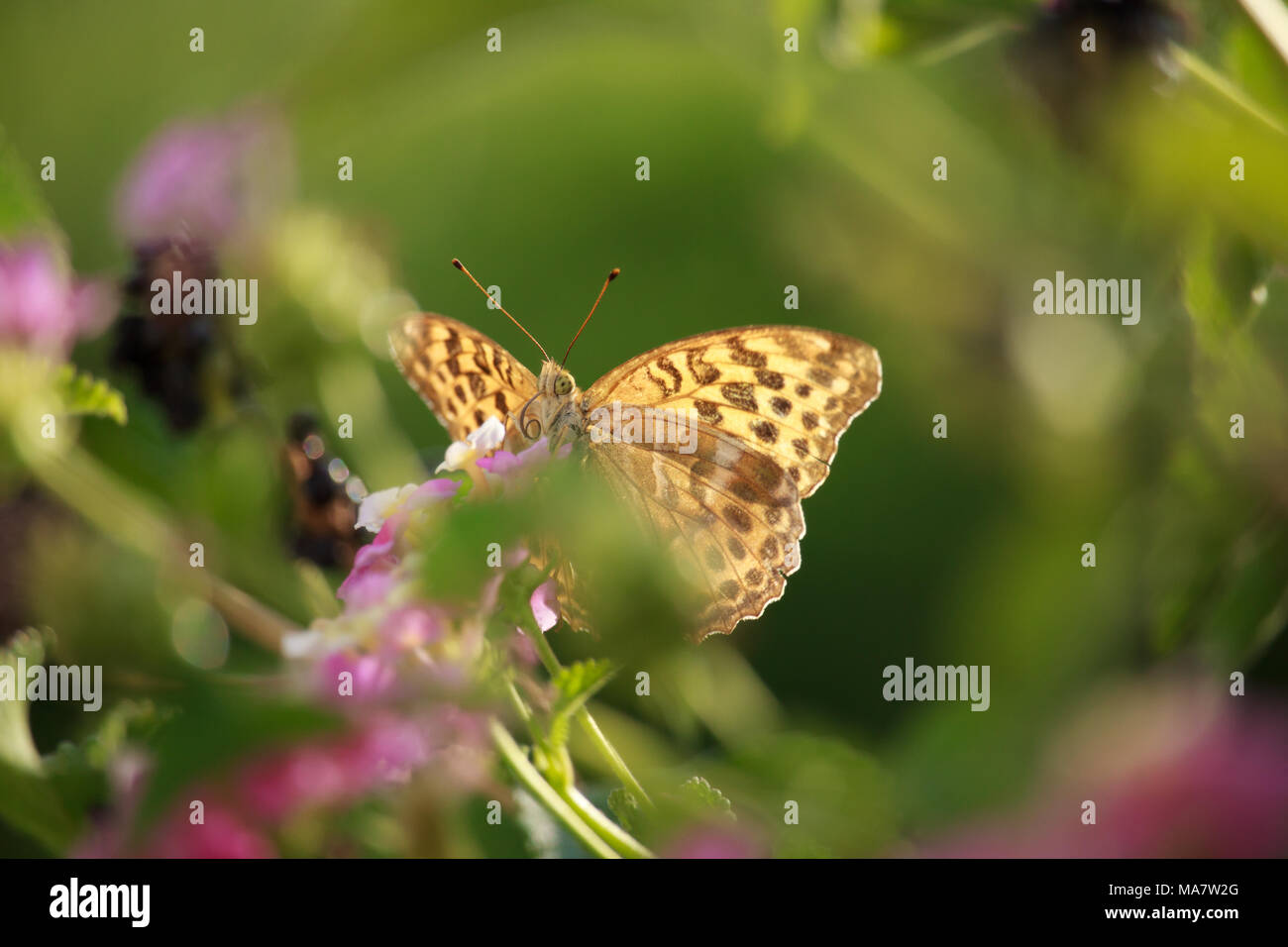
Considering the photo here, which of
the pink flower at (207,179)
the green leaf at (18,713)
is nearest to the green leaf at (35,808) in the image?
the green leaf at (18,713)

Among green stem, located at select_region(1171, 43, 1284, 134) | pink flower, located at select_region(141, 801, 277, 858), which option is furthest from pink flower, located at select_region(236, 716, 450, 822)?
green stem, located at select_region(1171, 43, 1284, 134)

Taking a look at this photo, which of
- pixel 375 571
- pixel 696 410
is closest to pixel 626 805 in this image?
pixel 375 571

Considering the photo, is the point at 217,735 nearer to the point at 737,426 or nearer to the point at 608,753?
the point at 608,753

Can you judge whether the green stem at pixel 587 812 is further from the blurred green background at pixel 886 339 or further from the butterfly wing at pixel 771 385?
the butterfly wing at pixel 771 385
